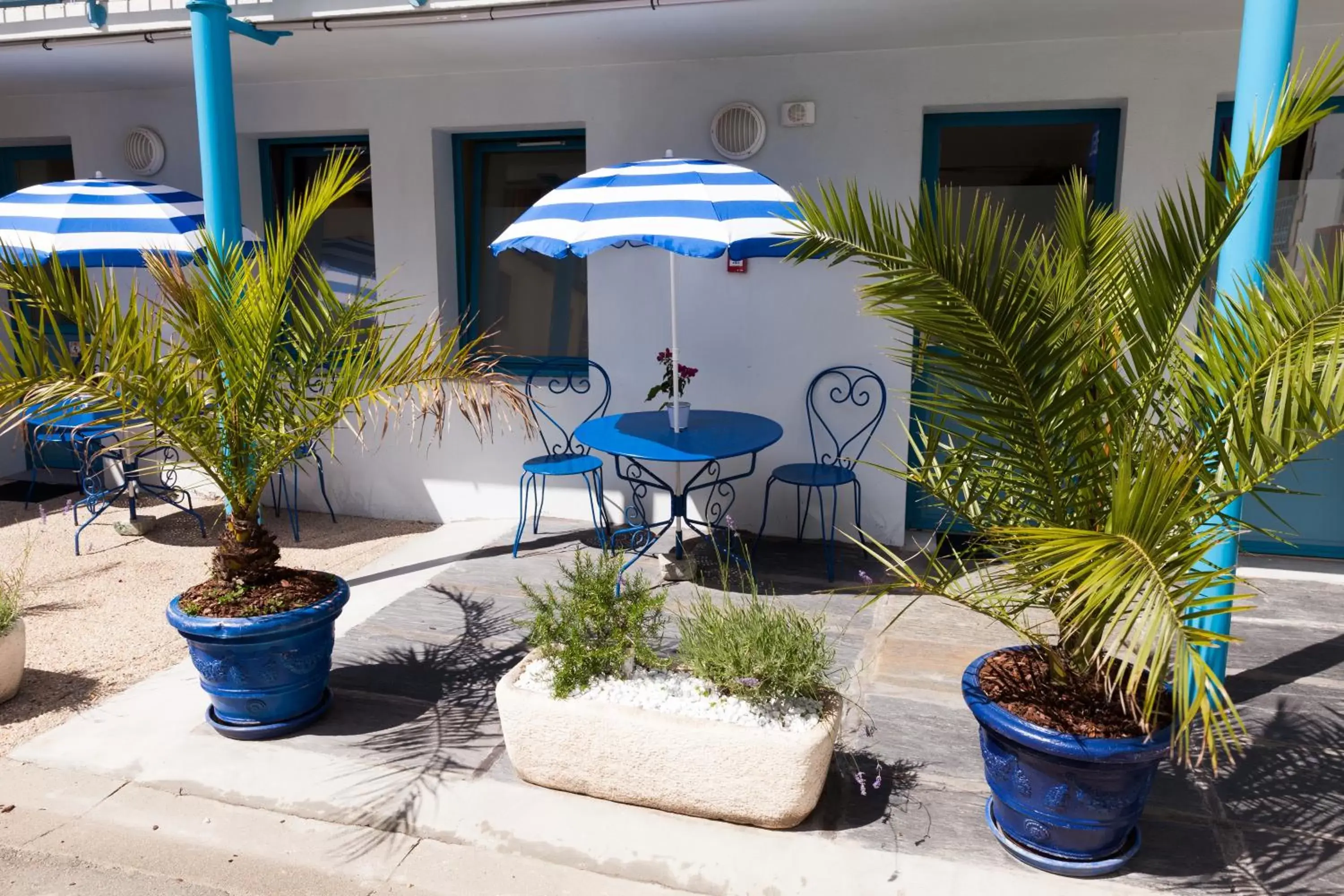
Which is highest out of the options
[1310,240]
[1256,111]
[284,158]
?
[284,158]

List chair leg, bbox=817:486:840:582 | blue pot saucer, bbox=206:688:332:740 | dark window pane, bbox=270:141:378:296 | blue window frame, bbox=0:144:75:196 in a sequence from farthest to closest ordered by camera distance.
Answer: blue window frame, bbox=0:144:75:196
dark window pane, bbox=270:141:378:296
chair leg, bbox=817:486:840:582
blue pot saucer, bbox=206:688:332:740

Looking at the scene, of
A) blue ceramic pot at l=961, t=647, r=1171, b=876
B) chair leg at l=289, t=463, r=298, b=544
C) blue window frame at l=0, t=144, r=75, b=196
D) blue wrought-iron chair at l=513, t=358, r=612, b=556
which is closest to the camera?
blue ceramic pot at l=961, t=647, r=1171, b=876

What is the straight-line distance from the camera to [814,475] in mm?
5531

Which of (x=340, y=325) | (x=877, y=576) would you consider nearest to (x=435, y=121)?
(x=340, y=325)

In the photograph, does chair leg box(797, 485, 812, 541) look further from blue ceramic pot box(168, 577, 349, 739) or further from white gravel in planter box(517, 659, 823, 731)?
blue ceramic pot box(168, 577, 349, 739)

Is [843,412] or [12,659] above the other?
[843,412]

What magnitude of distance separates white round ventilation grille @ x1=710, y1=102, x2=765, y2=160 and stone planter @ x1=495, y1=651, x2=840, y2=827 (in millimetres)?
3610

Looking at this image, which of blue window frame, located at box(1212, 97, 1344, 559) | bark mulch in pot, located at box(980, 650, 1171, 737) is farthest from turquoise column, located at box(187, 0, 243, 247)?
blue window frame, located at box(1212, 97, 1344, 559)

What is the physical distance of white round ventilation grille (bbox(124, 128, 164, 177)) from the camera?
679 cm

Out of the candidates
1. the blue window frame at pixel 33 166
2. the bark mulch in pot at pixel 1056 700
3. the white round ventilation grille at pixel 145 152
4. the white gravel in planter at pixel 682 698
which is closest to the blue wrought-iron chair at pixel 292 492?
the white round ventilation grille at pixel 145 152

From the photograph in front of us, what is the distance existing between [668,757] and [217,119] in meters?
3.43

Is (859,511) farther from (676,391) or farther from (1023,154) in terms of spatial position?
(1023,154)

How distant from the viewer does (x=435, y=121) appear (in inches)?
246

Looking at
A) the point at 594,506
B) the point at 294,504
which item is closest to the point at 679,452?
the point at 594,506
